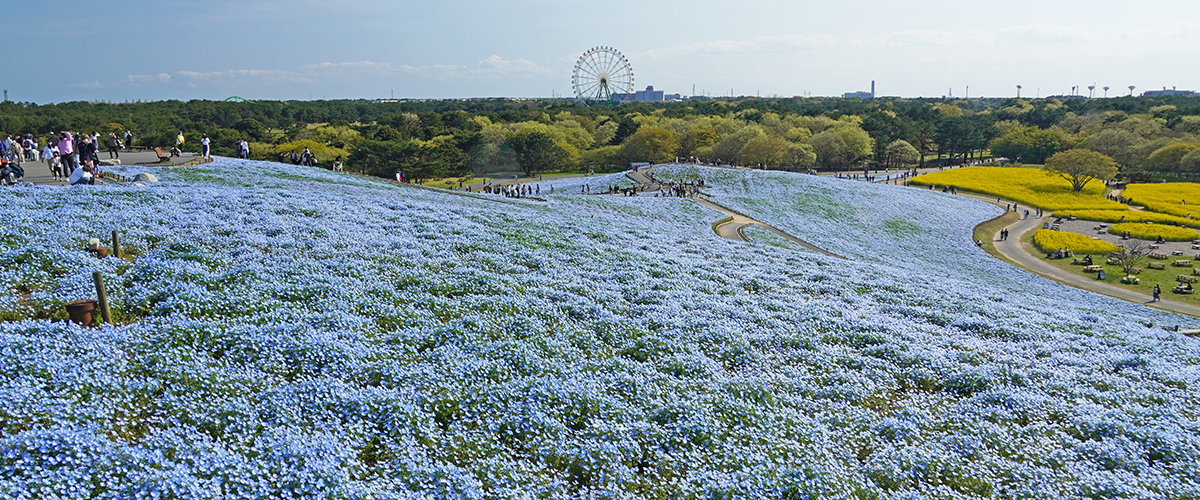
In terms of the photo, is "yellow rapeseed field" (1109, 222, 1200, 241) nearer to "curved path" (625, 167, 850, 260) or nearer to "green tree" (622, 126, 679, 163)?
"curved path" (625, 167, 850, 260)

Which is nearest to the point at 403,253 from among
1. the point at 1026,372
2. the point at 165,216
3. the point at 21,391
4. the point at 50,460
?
the point at 165,216

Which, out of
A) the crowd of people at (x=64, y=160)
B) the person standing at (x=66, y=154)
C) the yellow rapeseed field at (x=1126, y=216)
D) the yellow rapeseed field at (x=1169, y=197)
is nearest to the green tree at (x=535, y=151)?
the yellow rapeseed field at (x=1126, y=216)

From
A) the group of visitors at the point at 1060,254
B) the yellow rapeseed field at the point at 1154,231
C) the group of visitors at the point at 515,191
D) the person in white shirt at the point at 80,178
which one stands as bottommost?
the group of visitors at the point at 1060,254

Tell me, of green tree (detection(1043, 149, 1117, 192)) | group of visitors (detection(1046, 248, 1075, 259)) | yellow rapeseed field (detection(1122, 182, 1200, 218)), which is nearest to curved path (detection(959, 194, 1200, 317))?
group of visitors (detection(1046, 248, 1075, 259))

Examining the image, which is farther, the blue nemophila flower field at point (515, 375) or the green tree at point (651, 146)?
the green tree at point (651, 146)

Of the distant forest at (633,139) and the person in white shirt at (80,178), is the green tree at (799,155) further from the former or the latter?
the person in white shirt at (80,178)

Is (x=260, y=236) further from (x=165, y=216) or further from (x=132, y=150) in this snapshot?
(x=132, y=150)
